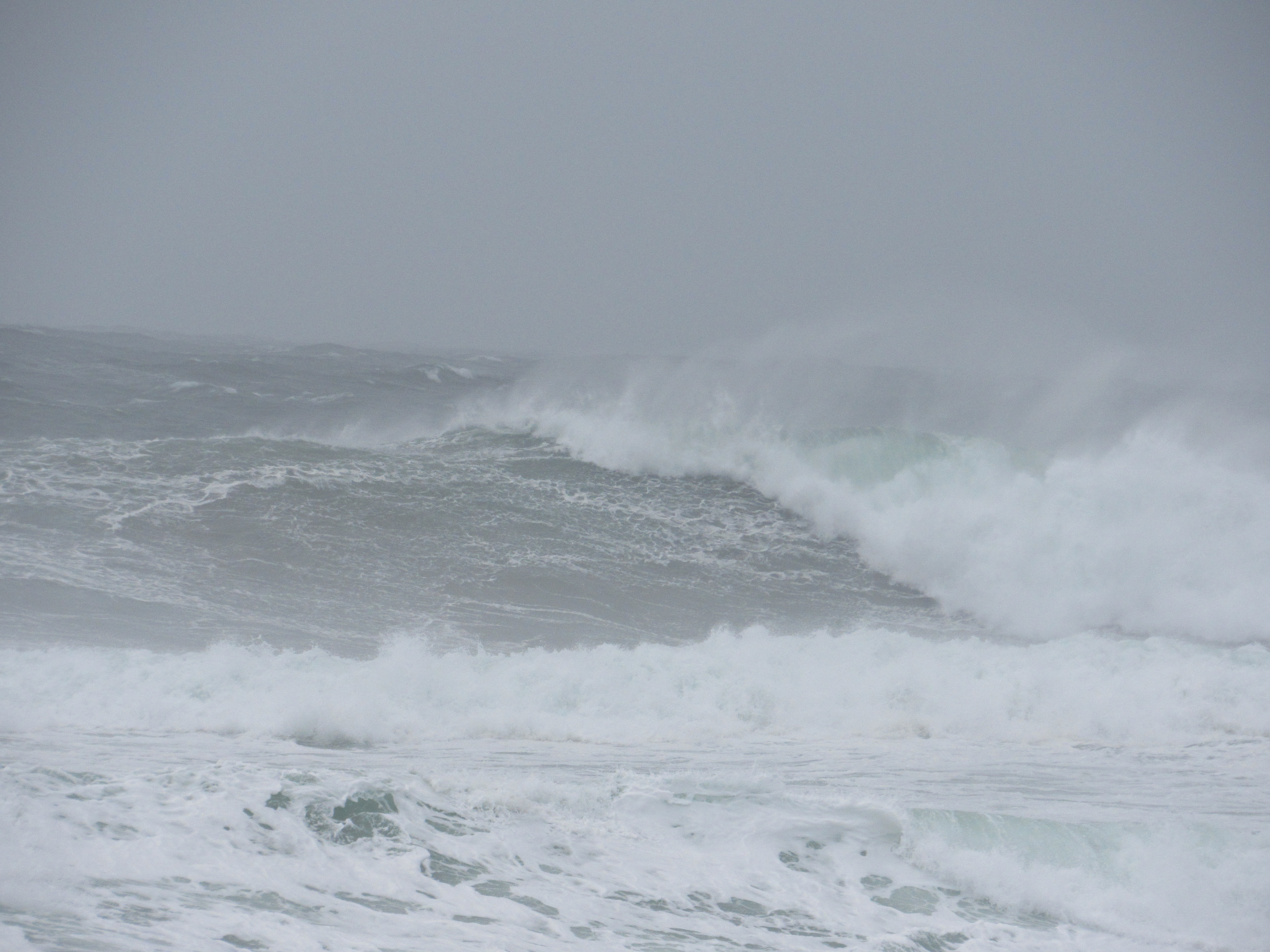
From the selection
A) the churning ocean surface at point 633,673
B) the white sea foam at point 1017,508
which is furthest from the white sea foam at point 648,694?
the white sea foam at point 1017,508

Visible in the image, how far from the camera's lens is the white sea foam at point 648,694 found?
28.4 ft

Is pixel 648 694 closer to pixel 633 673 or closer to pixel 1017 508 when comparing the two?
pixel 633 673

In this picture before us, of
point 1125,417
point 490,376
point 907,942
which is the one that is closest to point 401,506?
point 907,942

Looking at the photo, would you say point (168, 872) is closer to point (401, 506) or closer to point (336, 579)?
point (336, 579)

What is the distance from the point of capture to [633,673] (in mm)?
10305

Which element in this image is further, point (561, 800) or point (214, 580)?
point (214, 580)

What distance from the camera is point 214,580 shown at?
13188mm

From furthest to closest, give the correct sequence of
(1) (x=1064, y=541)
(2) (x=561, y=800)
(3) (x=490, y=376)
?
(3) (x=490, y=376) < (1) (x=1064, y=541) < (2) (x=561, y=800)

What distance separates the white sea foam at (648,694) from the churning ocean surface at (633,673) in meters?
0.05

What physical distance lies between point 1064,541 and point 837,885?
11.7 metres

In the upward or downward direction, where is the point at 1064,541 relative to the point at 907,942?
upward

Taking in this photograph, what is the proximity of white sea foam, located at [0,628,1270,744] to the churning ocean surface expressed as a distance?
0.05 metres

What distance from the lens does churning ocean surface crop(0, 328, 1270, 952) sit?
5.75m

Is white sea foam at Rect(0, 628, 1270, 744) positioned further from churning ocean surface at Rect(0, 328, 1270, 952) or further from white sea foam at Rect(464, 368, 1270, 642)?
white sea foam at Rect(464, 368, 1270, 642)
